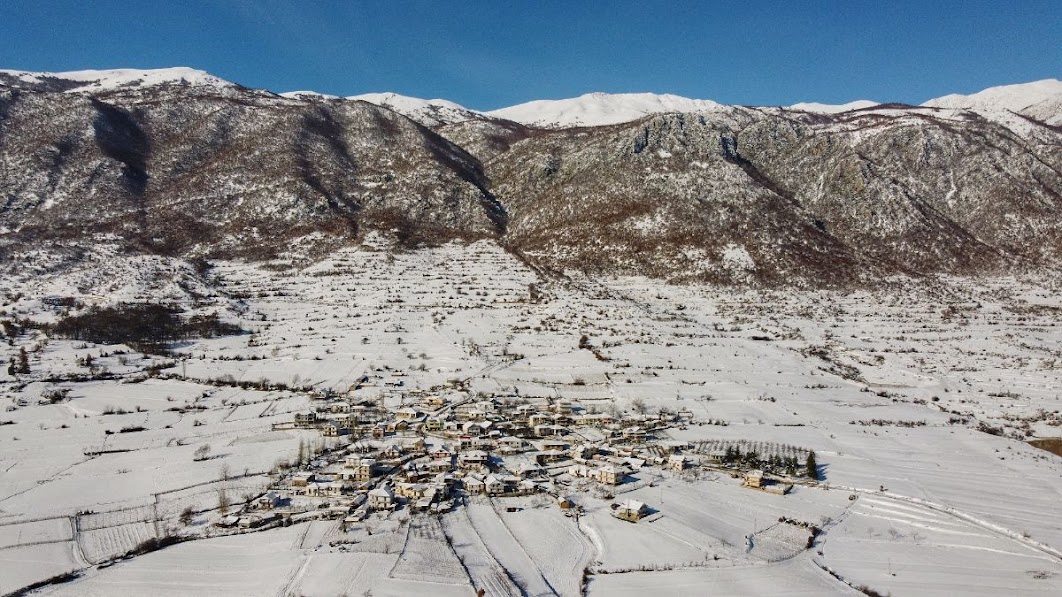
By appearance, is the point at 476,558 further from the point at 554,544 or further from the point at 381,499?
the point at 381,499

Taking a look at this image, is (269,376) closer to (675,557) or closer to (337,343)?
(337,343)

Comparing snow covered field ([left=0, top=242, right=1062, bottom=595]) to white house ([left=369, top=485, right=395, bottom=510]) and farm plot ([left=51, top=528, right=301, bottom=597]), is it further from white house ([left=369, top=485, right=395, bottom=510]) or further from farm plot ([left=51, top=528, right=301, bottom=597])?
white house ([left=369, top=485, right=395, bottom=510])

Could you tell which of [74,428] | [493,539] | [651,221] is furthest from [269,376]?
[651,221]

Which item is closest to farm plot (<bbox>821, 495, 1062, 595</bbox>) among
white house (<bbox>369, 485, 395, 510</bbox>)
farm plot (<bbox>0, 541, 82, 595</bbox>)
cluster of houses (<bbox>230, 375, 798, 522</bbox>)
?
cluster of houses (<bbox>230, 375, 798, 522</bbox>)

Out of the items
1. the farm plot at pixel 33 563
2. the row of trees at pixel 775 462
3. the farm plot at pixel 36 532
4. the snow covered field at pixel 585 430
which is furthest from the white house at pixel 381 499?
the row of trees at pixel 775 462

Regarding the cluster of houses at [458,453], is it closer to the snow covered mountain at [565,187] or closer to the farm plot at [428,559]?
the farm plot at [428,559]

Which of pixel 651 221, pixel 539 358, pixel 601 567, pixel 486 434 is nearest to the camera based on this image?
pixel 601 567

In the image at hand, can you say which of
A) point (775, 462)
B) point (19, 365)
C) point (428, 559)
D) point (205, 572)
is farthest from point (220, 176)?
point (775, 462)
